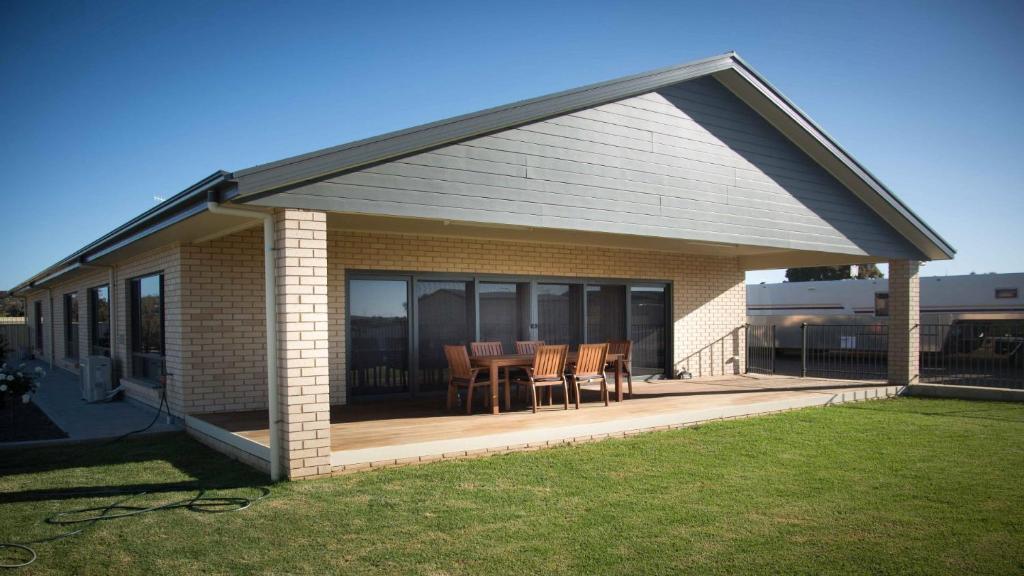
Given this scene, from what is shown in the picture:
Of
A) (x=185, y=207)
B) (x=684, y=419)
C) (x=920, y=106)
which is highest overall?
(x=920, y=106)

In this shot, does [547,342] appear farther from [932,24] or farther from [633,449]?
[932,24]

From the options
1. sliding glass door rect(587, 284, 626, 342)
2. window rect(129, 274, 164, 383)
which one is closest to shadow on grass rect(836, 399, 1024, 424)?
sliding glass door rect(587, 284, 626, 342)

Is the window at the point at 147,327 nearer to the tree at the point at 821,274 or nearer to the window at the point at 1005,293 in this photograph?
the window at the point at 1005,293

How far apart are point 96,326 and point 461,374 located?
9.84 m

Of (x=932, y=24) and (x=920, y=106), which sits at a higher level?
(x=932, y=24)

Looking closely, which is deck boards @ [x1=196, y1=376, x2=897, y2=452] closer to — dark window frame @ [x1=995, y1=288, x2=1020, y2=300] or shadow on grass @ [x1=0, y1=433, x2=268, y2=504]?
shadow on grass @ [x1=0, y1=433, x2=268, y2=504]

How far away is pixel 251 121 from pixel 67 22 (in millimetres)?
5056

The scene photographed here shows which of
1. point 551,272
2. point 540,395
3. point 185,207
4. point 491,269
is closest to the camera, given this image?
point 185,207

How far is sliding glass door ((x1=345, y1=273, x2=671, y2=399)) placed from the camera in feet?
31.8

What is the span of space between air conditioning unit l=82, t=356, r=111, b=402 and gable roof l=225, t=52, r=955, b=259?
296 inches

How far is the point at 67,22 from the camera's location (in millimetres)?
16016

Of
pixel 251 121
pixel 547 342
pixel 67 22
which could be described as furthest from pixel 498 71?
pixel 67 22

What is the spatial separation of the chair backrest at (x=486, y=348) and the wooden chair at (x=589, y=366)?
1.44 metres

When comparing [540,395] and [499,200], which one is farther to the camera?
[540,395]
